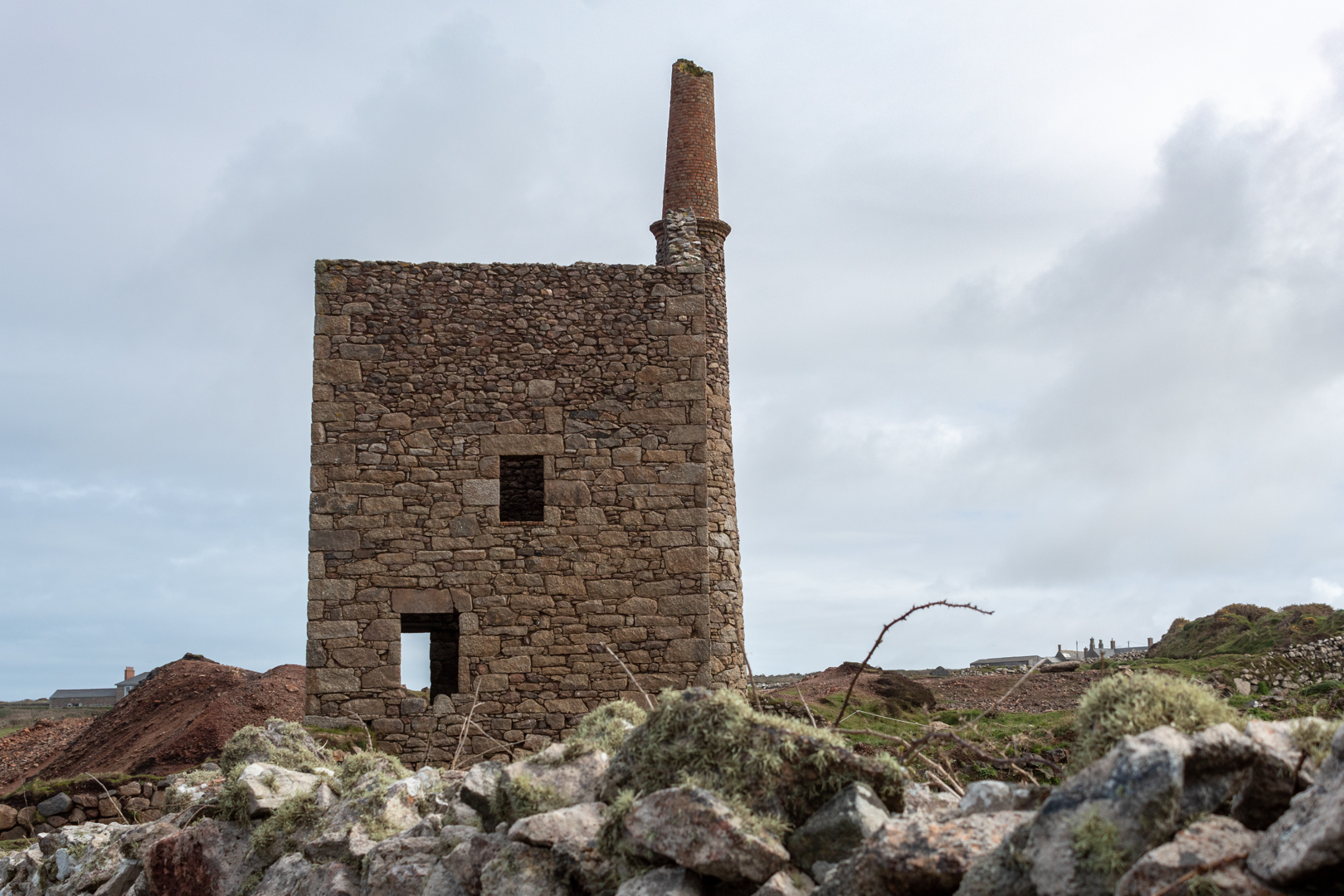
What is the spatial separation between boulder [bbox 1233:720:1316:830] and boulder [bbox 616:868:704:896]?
5.99 feet

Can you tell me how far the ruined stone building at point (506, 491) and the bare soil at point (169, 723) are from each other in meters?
3.11

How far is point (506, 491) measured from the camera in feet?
38.9

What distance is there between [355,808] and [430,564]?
5.40 meters

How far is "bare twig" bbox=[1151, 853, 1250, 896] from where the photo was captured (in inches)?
110

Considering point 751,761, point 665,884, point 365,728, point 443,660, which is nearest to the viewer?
point 665,884

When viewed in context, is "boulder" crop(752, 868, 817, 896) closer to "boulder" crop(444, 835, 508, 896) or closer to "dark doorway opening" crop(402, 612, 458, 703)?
"boulder" crop(444, 835, 508, 896)

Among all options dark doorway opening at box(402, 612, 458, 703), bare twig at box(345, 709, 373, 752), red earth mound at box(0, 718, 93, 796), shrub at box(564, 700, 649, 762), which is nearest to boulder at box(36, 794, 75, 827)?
bare twig at box(345, 709, 373, 752)

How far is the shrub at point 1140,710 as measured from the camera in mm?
3562

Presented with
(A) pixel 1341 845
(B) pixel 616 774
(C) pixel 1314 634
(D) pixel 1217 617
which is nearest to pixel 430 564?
(B) pixel 616 774

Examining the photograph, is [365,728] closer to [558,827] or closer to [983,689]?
[558,827]

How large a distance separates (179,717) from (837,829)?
1477 centimetres

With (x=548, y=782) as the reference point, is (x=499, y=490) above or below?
above

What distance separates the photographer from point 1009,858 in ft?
10.6

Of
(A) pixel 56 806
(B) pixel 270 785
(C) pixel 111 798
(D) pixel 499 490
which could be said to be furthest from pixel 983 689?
(B) pixel 270 785
